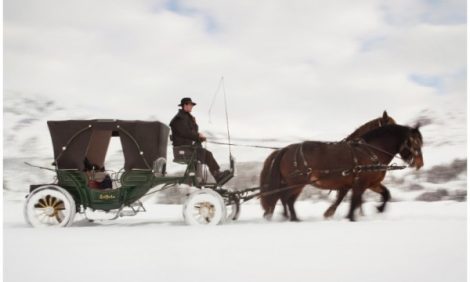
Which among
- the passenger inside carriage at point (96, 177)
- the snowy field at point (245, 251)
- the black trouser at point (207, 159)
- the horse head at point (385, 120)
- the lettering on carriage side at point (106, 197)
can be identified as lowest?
the snowy field at point (245, 251)

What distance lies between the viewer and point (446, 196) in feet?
26.6

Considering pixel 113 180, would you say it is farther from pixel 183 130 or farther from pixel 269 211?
pixel 269 211

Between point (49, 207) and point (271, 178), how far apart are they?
2.71 meters

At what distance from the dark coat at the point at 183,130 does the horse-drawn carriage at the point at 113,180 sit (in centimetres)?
16

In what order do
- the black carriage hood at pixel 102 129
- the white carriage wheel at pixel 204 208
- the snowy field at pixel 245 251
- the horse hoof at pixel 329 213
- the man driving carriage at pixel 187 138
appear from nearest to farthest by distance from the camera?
the snowy field at pixel 245 251, the white carriage wheel at pixel 204 208, the black carriage hood at pixel 102 129, the man driving carriage at pixel 187 138, the horse hoof at pixel 329 213

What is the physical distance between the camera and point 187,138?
6.56 m

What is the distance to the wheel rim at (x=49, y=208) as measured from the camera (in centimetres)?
629

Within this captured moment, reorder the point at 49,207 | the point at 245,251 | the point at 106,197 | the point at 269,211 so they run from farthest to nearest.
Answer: the point at 269,211 < the point at 106,197 < the point at 49,207 < the point at 245,251

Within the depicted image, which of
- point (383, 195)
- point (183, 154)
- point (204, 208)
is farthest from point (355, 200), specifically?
point (183, 154)

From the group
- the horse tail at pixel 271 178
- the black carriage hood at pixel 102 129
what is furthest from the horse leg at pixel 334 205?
the black carriage hood at pixel 102 129

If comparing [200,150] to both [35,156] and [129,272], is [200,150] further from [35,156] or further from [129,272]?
[35,156]

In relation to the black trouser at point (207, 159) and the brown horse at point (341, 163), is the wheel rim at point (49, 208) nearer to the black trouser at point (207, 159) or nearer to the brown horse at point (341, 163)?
the black trouser at point (207, 159)

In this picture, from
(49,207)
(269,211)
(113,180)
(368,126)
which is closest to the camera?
(49,207)

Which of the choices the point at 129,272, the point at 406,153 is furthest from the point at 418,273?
the point at 406,153
